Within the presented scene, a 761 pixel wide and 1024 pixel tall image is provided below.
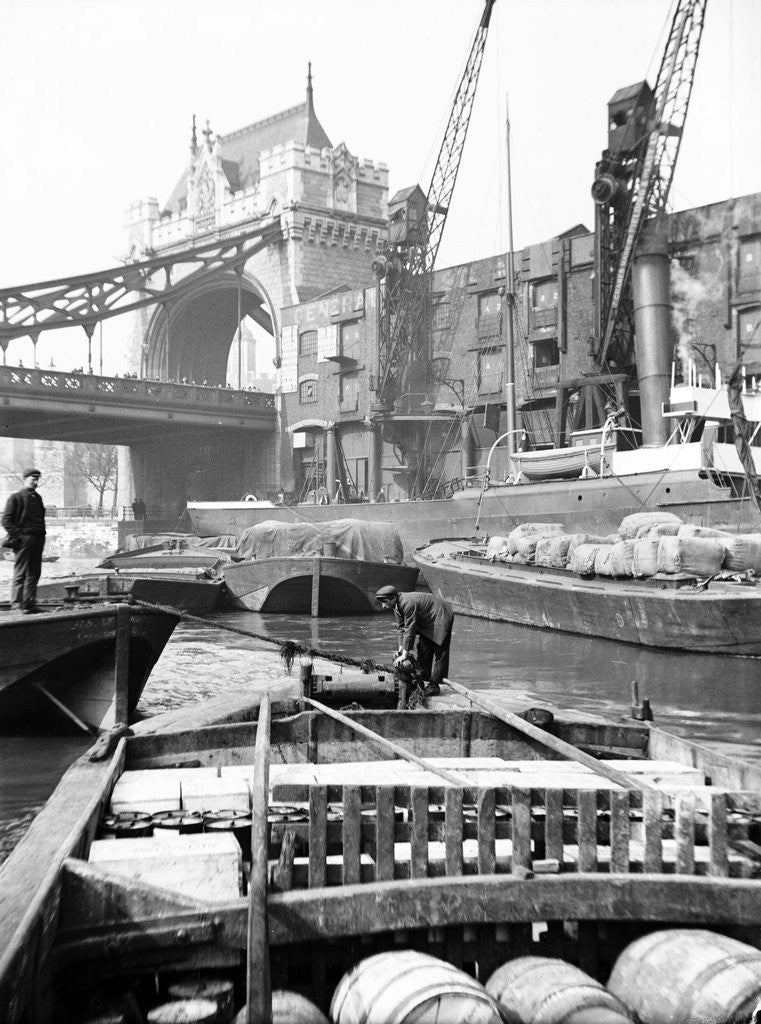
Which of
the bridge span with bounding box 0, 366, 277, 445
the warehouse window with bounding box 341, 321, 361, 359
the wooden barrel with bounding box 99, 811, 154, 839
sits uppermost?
the warehouse window with bounding box 341, 321, 361, 359

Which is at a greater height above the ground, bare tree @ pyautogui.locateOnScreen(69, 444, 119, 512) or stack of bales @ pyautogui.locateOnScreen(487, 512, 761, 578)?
bare tree @ pyautogui.locateOnScreen(69, 444, 119, 512)

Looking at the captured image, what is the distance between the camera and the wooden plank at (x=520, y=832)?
4.95 meters

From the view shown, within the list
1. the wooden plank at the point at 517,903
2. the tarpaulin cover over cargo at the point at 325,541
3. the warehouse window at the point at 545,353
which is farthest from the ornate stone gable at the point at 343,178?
the wooden plank at the point at 517,903

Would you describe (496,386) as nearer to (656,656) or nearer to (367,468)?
(367,468)

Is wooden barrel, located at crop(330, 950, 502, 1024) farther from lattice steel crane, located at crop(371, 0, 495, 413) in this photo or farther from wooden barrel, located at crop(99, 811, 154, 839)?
lattice steel crane, located at crop(371, 0, 495, 413)

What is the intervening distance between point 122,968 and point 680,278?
4377 centimetres

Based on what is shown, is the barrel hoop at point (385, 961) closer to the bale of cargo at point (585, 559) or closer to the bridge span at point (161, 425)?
the bale of cargo at point (585, 559)

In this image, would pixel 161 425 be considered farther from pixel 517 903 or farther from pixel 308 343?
pixel 517 903

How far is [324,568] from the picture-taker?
1172 inches

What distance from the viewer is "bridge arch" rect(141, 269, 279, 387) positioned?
243 ft

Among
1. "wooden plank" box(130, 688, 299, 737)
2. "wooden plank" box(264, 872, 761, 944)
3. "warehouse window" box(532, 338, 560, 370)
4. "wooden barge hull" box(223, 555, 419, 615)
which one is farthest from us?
"warehouse window" box(532, 338, 560, 370)

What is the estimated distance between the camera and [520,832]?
16.4 feet

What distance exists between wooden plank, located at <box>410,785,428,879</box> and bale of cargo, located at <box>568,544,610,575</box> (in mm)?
18949

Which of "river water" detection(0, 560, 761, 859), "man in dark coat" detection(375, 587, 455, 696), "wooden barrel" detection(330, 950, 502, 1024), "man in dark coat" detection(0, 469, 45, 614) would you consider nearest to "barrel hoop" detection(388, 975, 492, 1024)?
"wooden barrel" detection(330, 950, 502, 1024)
